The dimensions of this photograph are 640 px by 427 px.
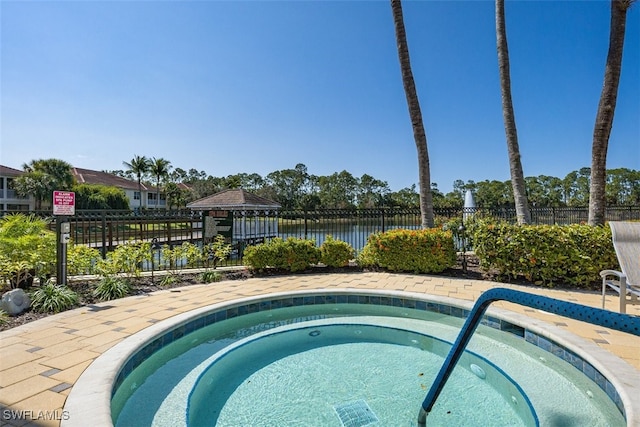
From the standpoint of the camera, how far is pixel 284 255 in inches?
268

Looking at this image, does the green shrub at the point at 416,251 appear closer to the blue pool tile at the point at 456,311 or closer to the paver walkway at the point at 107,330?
the paver walkway at the point at 107,330

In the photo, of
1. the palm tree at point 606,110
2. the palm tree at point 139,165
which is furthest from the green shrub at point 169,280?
the palm tree at point 139,165

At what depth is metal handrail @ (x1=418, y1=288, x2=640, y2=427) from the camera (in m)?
1.12

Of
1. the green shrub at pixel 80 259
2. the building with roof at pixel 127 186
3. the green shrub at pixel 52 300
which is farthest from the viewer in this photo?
the building with roof at pixel 127 186

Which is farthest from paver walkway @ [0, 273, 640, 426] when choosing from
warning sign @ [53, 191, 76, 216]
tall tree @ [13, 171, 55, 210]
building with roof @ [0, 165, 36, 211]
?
building with roof @ [0, 165, 36, 211]

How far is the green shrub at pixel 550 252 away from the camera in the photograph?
17.7 feet

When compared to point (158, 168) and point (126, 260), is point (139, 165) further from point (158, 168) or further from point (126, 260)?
point (126, 260)

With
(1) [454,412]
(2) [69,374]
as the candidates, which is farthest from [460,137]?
(2) [69,374]

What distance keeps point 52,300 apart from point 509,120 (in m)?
8.88

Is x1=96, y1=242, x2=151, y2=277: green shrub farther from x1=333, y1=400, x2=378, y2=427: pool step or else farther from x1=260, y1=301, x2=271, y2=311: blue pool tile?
x1=333, y1=400, x2=378, y2=427: pool step

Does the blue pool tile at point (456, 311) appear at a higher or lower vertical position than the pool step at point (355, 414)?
higher

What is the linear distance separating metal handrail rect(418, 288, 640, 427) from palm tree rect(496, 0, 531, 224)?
237 inches

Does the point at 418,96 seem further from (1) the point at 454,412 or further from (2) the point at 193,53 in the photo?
(1) the point at 454,412

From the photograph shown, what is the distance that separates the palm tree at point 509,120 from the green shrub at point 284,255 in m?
4.60
